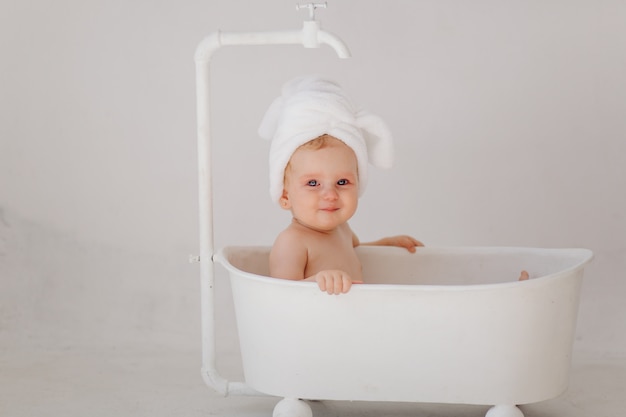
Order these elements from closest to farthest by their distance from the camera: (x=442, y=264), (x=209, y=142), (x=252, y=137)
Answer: (x=209, y=142)
(x=442, y=264)
(x=252, y=137)

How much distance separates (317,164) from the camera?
227cm

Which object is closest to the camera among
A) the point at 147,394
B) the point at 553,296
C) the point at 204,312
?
the point at 553,296

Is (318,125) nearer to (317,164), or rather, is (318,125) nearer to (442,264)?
(317,164)

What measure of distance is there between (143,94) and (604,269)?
128cm

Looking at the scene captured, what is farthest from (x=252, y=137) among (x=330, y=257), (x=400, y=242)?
(x=330, y=257)

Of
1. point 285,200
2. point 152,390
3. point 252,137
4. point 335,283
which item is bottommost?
point 152,390

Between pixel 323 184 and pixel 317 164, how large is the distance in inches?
1.7

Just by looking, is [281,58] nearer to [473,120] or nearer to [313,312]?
[473,120]

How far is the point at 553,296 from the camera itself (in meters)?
2.14

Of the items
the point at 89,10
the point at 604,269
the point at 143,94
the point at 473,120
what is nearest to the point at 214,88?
the point at 143,94

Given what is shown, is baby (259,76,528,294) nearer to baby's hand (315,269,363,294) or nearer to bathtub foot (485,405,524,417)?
baby's hand (315,269,363,294)

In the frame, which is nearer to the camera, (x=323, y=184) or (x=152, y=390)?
(x=323, y=184)

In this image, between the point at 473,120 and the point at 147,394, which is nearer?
the point at 147,394

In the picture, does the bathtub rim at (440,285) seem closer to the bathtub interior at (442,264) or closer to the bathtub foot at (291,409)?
the bathtub interior at (442,264)
